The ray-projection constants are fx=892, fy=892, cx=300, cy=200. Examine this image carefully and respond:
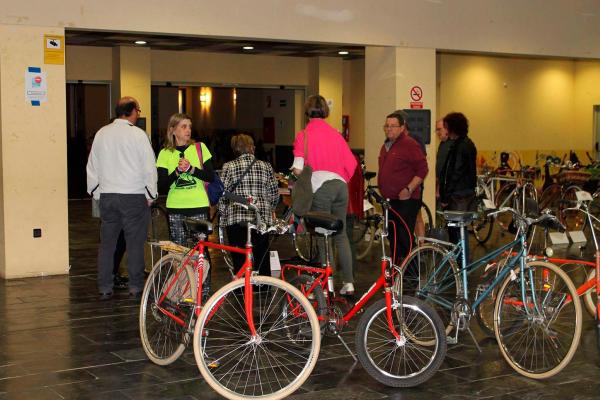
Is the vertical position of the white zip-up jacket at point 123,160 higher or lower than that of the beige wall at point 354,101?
lower

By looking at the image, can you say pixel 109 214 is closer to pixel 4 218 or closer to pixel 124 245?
pixel 124 245

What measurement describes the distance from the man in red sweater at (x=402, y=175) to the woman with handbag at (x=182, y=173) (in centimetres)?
160

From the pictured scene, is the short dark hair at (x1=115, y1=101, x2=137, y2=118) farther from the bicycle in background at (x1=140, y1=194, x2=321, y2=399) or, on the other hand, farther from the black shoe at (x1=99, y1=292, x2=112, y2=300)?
the bicycle in background at (x1=140, y1=194, x2=321, y2=399)

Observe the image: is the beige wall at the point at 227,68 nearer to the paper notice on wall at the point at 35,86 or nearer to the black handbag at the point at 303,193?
the paper notice on wall at the point at 35,86

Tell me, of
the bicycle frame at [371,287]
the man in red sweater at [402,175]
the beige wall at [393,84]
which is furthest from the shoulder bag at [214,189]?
the beige wall at [393,84]

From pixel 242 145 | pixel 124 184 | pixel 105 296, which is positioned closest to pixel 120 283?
pixel 105 296

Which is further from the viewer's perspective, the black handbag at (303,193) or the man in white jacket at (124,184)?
the man in white jacket at (124,184)

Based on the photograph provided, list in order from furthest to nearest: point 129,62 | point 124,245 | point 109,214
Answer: point 129,62, point 124,245, point 109,214

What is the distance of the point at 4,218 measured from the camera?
26.9 ft

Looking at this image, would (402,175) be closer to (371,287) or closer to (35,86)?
(371,287)

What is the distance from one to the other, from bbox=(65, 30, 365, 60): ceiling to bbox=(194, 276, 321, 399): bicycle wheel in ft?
27.6

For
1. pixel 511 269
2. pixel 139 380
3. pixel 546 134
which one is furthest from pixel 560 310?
pixel 546 134

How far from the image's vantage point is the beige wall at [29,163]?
8109 mm

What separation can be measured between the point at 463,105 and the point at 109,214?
9576mm
